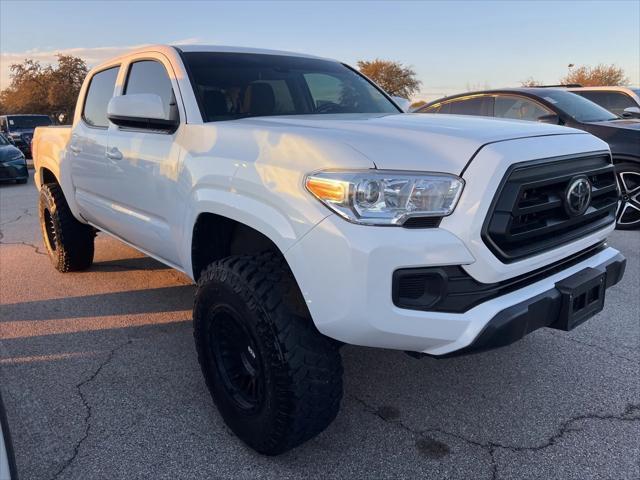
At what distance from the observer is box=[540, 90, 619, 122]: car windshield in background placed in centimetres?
643

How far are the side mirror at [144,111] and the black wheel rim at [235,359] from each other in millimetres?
1103

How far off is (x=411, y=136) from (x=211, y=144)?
3.25 ft

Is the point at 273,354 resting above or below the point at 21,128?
above

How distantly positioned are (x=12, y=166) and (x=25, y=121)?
34.6ft

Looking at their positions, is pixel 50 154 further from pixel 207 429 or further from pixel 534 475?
pixel 534 475

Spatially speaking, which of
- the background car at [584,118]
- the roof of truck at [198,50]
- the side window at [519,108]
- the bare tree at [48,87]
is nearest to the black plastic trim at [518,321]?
the roof of truck at [198,50]

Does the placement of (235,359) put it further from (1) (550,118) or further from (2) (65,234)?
(1) (550,118)

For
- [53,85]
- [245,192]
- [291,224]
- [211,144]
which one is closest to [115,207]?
[211,144]

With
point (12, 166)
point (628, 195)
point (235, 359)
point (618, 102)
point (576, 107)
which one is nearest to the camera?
point (235, 359)

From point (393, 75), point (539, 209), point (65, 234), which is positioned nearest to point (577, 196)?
point (539, 209)

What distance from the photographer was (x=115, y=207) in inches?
140

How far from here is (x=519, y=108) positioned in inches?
267

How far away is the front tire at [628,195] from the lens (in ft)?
20.0

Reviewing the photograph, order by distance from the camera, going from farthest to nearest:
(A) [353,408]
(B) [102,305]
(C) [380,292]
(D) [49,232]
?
1. (D) [49,232]
2. (B) [102,305]
3. (A) [353,408]
4. (C) [380,292]
